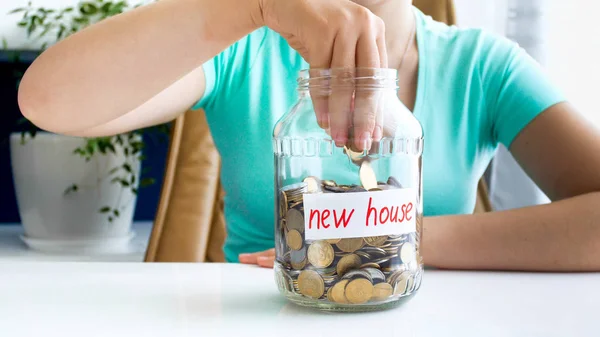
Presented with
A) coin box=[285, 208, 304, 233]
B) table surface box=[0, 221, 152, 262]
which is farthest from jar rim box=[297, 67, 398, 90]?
table surface box=[0, 221, 152, 262]

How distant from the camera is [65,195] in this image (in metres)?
1.58

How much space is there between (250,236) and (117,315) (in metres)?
0.46

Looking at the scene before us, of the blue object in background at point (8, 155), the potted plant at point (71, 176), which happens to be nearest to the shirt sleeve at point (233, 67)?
the potted plant at point (71, 176)

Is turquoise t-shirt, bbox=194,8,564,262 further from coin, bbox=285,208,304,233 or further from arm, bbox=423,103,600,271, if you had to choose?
coin, bbox=285,208,304,233

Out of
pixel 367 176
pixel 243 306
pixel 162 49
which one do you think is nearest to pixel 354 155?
pixel 367 176

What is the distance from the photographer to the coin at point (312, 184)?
1.68 feet

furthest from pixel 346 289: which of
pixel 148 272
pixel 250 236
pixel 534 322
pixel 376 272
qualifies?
pixel 250 236

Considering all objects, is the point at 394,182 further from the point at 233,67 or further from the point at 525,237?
the point at 233,67

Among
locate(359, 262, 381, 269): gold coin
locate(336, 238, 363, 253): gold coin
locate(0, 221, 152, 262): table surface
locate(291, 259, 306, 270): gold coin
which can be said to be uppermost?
locate(336, 238, 363, 253): gold coin

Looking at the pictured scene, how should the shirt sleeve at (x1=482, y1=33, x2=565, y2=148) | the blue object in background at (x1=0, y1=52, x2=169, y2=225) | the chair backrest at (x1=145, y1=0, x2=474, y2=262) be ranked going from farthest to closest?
the blue object in background at (x1=0, y1=52, x2=169, y2=225) → the chair backrest at (x1=145, y1=0, x2=474, y2=262) → the shirt sleeve at (x1=482, y1=33, x2=565, y2=148)

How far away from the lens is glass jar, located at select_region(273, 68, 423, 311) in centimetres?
47

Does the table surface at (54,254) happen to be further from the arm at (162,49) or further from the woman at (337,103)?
the arm at (162,49)

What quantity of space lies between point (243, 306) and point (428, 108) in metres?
0.51

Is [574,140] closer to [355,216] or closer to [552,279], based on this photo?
[552,279]
